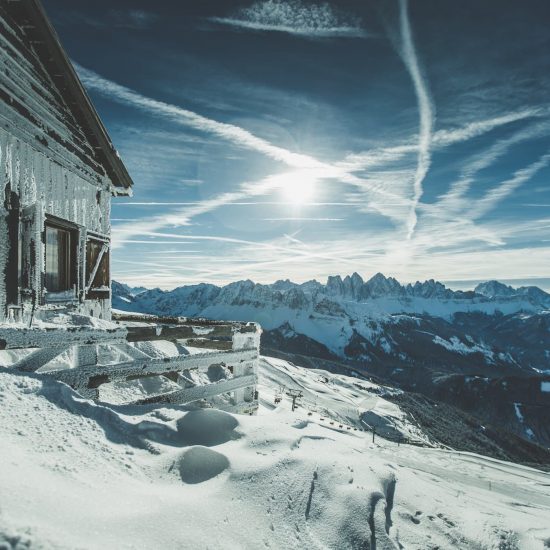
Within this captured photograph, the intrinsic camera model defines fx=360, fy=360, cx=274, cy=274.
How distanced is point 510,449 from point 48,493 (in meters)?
109

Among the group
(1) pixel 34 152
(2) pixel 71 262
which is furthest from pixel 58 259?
(1) pixel 34 152

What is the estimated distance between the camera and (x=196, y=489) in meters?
2.94

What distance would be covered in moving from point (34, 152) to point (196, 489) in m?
7.33

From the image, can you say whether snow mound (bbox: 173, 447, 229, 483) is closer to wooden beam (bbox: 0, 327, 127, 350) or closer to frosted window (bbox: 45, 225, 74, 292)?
wooden beam (bbox: 0, 327, 127, 350)

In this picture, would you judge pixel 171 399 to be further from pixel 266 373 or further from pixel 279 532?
pixel 266 373

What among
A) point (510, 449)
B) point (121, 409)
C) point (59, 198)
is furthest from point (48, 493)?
point (510, 449)

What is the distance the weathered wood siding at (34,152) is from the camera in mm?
6484

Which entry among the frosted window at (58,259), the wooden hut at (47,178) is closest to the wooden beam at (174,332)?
the wooden hut at (47,178)

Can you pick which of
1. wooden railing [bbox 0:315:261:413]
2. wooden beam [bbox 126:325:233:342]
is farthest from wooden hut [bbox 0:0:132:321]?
wooden beam [bbox 126:325:233:342]

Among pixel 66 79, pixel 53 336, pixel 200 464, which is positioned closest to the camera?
pixel 200 464

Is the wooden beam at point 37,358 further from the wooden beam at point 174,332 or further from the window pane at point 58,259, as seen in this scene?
the window pane at point 58,259

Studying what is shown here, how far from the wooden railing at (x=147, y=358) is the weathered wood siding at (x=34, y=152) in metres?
2.99

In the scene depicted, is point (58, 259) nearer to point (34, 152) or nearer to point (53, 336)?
point (34, 152)

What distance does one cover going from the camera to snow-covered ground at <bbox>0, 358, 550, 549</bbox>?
7.07 feet
